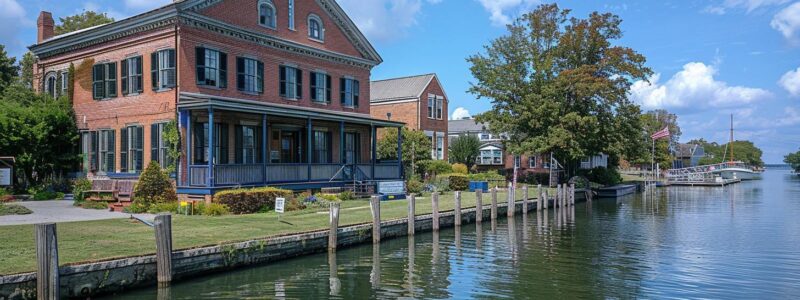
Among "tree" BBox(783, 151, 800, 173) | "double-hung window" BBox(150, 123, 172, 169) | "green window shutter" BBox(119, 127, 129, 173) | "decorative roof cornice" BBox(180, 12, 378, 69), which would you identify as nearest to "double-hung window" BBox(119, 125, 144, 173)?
"green window shutter" BBox(119, 127, 129, 173)

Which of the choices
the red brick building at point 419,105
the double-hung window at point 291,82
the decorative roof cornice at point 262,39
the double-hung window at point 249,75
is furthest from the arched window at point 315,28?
the red brick building at point 419,105

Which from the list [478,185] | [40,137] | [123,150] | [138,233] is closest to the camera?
[138,233]

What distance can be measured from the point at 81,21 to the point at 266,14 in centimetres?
2360

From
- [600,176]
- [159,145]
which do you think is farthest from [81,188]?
[600,176]

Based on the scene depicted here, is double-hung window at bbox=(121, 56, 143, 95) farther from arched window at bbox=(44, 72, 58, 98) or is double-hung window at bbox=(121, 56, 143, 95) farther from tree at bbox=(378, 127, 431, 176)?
tree at bbox=(378, 127, 431, 176)

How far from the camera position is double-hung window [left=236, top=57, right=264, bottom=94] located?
2712 centimetres

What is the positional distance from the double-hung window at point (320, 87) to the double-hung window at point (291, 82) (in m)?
0.97

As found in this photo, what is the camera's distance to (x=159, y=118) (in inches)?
981

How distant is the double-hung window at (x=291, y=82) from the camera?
29.6 meters

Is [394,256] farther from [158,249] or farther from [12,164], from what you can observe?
[12,164]

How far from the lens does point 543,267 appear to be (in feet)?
53.4

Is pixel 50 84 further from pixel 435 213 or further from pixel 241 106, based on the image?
pixel 435 213

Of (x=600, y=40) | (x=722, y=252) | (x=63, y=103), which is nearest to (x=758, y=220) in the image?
(x=722, y=252)

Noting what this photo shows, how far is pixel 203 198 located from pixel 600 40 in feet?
114
